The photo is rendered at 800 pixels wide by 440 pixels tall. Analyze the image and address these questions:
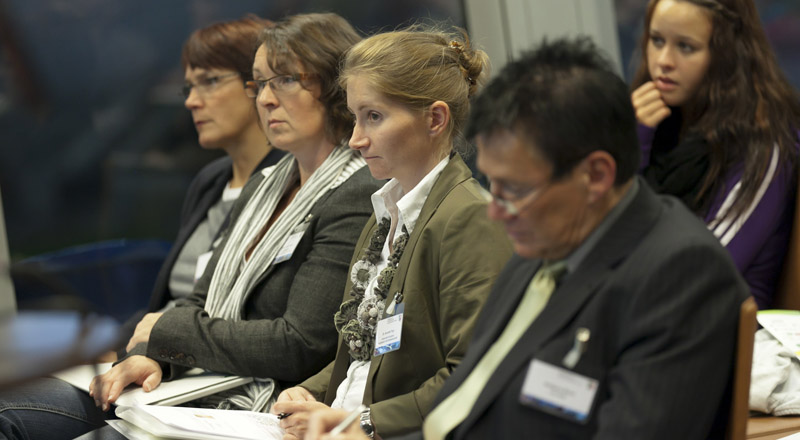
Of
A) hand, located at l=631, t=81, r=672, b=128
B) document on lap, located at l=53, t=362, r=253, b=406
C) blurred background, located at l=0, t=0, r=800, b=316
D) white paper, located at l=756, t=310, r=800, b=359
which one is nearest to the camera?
white paper, located at l=756, t=310, r=800, b=359

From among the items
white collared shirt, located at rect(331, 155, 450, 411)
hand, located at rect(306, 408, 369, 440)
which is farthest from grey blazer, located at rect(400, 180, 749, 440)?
white collared shirt, located at rect(331, 155, 450, 411)

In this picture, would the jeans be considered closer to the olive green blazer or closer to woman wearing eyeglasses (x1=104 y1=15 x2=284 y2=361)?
woman wearing eyeglasses (x1=104 y1=15 x2=284 y2=361)

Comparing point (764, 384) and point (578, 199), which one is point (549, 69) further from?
point (764, 384)

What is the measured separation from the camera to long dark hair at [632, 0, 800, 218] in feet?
8.29

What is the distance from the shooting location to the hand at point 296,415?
6.49ft

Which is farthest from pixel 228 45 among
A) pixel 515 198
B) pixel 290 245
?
pixel 515 198

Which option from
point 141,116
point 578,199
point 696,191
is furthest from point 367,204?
point 141,116

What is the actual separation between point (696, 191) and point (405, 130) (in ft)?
3.48

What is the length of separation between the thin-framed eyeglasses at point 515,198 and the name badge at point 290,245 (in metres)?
1.13

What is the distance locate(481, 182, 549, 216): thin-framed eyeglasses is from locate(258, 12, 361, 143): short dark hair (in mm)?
1270

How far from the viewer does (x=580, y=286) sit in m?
1.35

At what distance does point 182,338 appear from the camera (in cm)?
246

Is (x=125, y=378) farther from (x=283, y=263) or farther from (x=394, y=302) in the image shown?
(x=394, y=302)

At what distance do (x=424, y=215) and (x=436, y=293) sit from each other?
0.64 ft
